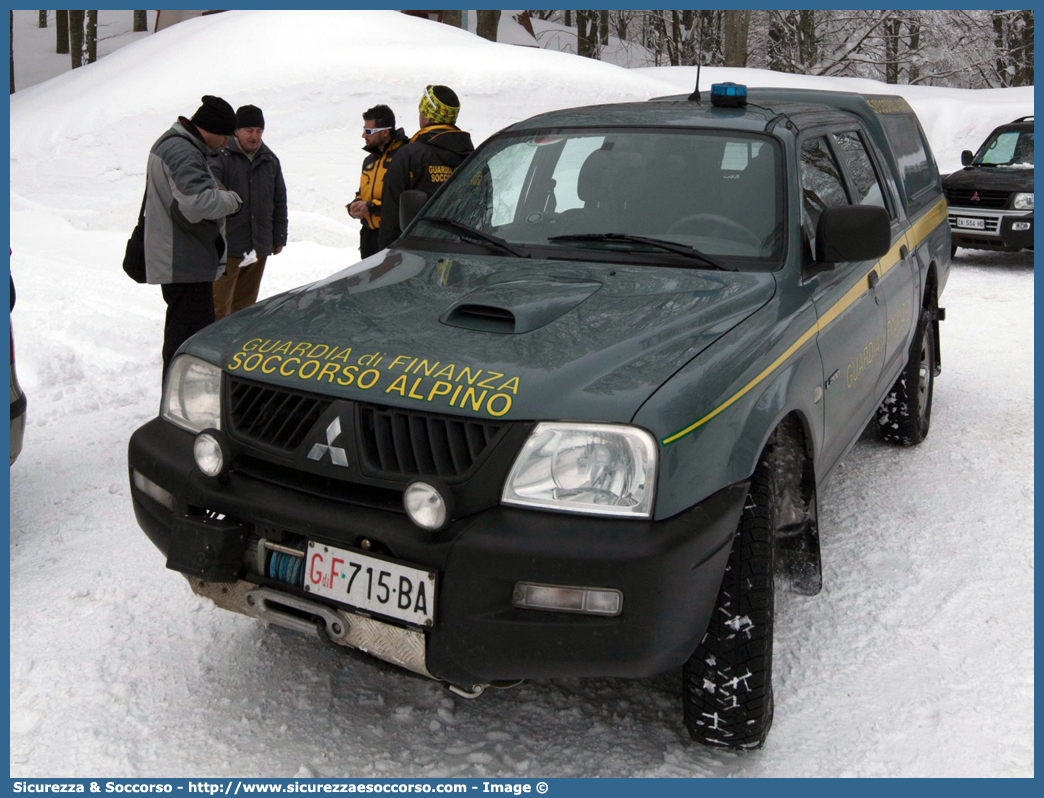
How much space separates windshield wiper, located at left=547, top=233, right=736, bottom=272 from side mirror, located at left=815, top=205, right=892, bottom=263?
36 cm

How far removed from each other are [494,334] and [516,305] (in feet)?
0.56

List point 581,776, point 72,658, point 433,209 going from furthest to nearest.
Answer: point 433,209 < point 72,658 < point 581,776

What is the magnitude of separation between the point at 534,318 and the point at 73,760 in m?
1.76

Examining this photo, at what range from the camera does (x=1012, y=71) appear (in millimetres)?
32625

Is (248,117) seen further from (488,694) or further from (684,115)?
(488,694)

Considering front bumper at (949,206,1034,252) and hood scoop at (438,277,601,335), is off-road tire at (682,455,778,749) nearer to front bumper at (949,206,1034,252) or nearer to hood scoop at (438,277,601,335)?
hood scoop at (438,277,601,335)

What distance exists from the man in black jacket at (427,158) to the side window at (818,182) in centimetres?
252

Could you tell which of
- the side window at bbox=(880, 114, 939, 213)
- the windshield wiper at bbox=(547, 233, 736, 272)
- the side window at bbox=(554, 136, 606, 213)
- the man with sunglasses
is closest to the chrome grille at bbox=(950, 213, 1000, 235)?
the side window at bbox=(880, 114, 939, 213)

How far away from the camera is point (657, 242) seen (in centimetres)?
350

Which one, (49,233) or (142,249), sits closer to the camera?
(142,249)

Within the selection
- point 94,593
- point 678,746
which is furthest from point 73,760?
Answer: point 678,746

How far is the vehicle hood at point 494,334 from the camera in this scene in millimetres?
2537

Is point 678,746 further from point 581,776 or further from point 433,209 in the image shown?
point 433,209

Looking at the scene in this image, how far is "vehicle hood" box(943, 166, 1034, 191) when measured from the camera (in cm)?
1126
